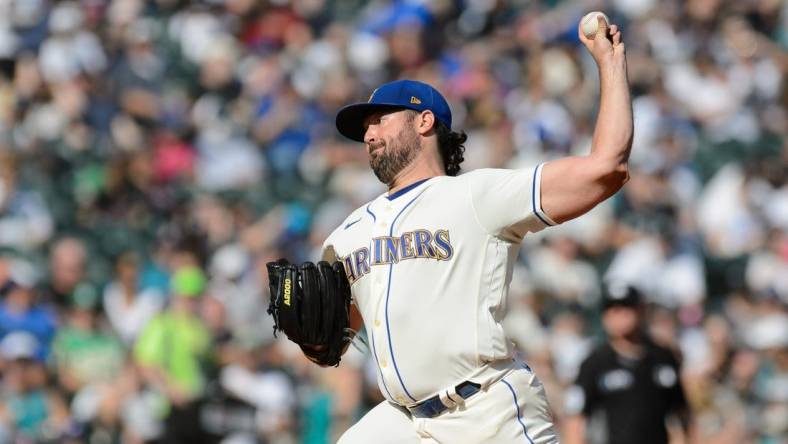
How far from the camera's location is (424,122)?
16.6 ft

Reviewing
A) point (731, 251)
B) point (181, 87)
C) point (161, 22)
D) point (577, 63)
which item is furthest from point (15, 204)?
point (731, 251)

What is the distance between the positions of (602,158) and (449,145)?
995mm

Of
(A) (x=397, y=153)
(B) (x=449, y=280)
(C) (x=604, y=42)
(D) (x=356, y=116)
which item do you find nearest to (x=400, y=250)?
(B) (x=449, y=280)

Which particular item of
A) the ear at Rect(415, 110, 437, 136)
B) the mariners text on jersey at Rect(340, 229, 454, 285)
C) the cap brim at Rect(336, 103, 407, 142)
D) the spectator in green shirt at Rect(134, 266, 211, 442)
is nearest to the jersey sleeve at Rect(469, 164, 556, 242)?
the mariners text on jersey at Rect(340, 229, 454, 285)

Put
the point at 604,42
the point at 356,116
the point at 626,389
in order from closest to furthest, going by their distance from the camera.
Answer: the point at 604,42, the point at 356,116, the point at 626,389

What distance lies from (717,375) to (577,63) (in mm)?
4395

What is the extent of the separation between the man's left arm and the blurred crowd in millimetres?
4877

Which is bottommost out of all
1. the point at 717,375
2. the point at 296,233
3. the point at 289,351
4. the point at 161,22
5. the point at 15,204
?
the point at 717,375

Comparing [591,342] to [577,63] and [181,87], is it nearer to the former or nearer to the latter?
[577,63]

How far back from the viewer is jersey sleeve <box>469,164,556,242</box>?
4.51 meters

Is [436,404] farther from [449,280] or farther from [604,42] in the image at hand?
[604,42]

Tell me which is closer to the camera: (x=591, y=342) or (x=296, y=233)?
(x=591, y=342)

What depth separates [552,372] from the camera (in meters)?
9.72

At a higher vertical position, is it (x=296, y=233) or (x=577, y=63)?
(x=577, y=63)
